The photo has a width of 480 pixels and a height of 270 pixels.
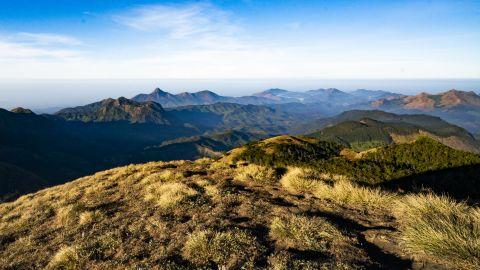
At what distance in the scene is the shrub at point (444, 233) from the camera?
7.94 metres

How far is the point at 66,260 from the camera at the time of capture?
33.0ft

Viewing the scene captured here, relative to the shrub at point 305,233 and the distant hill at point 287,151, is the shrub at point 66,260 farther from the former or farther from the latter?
the distant hill at point 287,151

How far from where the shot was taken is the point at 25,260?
432 inches

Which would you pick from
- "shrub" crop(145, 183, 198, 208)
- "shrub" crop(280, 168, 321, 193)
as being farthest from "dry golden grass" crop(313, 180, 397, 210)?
"shrub" crop(145, 183, 198, 208)

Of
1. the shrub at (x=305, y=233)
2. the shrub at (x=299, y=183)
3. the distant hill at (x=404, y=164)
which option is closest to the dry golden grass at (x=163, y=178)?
the shrub at (x=299, y=183)

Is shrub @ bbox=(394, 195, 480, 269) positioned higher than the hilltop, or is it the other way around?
shrub @ bbox=(394, 195, 480, 269)

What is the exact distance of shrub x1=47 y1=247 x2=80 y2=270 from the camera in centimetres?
986

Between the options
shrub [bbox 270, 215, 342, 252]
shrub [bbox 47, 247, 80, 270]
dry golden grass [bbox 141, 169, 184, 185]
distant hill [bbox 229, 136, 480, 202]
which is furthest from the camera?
distant hill [bbox 229, 136, 480, 202]

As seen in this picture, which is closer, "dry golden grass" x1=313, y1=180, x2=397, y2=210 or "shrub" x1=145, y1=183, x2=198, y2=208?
"dry golden grass" x1=313, y1=180, x2=397, y2=210

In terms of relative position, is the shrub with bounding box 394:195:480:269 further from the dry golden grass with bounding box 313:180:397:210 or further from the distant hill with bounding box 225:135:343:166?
the distant hill with bounding box 225:135:343:166

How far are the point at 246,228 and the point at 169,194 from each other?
18.6 feet

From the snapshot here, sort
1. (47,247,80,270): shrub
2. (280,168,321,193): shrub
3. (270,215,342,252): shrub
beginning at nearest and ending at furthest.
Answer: (270,215,342,252): shrub, (47,247,80,270): shrub, (280,168,321,193): shrub

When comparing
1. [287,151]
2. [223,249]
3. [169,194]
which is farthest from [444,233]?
[287,151]

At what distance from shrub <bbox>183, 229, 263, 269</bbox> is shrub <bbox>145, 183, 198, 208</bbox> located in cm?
436
